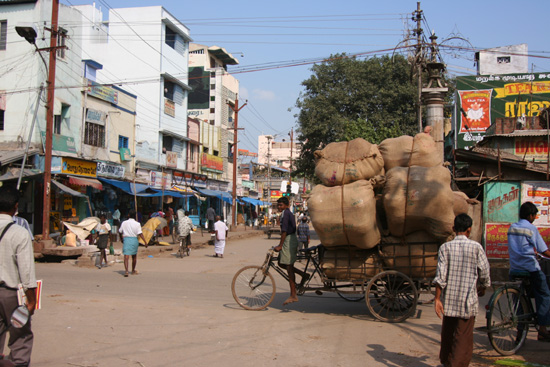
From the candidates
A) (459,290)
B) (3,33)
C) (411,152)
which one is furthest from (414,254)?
Answer: (3,33)

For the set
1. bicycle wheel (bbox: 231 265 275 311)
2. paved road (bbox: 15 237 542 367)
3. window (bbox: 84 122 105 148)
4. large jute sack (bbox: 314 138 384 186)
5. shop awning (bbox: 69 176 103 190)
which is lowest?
paved road (bbox: 15 237 542 367)

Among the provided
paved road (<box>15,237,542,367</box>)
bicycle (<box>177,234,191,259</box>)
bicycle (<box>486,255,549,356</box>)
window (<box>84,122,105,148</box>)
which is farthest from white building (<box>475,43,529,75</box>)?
bicycle (<box>486,255,549,356</box>)

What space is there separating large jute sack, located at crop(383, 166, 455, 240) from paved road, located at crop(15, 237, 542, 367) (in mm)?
1524

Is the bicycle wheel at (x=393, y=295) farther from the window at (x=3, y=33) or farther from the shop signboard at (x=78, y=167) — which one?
the window at (x=3, y=33)

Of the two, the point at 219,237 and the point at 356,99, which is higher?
the point at 356,99

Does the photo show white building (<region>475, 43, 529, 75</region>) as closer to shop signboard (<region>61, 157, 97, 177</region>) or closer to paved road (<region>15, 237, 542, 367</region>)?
shop signboard (<region>61, 157, 97, 177</region>)

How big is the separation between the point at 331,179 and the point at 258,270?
2.15m

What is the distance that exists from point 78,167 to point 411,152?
58.9 ft

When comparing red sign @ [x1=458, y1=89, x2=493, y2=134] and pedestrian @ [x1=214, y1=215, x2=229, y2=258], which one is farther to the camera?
red sign @ [x1=458, y1=89, x2=493, y2=134]

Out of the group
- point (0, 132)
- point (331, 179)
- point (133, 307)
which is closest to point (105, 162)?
point (0, 132)

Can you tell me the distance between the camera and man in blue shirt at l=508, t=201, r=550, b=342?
Result: 5.80 metres

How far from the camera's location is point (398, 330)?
6941 mm

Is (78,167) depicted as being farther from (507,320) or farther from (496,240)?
(507,320)

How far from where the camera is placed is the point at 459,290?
4680mm
